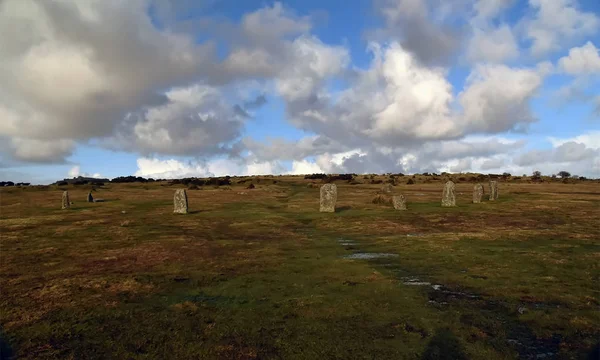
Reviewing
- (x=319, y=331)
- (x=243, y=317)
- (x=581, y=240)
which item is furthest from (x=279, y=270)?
(x=581, y=240)

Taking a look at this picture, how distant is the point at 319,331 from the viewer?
359 inches

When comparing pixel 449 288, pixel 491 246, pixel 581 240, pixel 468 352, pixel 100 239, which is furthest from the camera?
pixel 100 239

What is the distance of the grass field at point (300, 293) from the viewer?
8.46m

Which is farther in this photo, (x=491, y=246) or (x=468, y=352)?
(x=491, y=246)

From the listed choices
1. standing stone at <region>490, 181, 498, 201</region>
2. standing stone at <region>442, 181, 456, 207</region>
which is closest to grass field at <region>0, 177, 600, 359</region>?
standing stone at <region>442, 181, 456, 207</region>

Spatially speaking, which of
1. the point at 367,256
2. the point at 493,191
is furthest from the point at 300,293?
the point at 493,191

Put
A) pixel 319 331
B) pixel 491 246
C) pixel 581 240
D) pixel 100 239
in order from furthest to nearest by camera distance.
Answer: pixel 100 239
pixel 581 240
pixel 491 246
pixel 319 331

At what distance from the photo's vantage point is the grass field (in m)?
8.46

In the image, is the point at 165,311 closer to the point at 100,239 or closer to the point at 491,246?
the point at 100,239

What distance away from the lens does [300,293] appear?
469 inches

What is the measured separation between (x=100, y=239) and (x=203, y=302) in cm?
1241

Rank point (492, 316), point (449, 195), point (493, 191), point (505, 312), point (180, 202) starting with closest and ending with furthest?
point (492, 316) → point (505, 312) → point (180, 202) → point (449, 195) → point (493, 191)

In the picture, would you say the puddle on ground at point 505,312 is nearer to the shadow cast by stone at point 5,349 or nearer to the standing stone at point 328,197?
the shadow cast by stone at point 5,349

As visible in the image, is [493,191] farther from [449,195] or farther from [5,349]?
[5,349]
